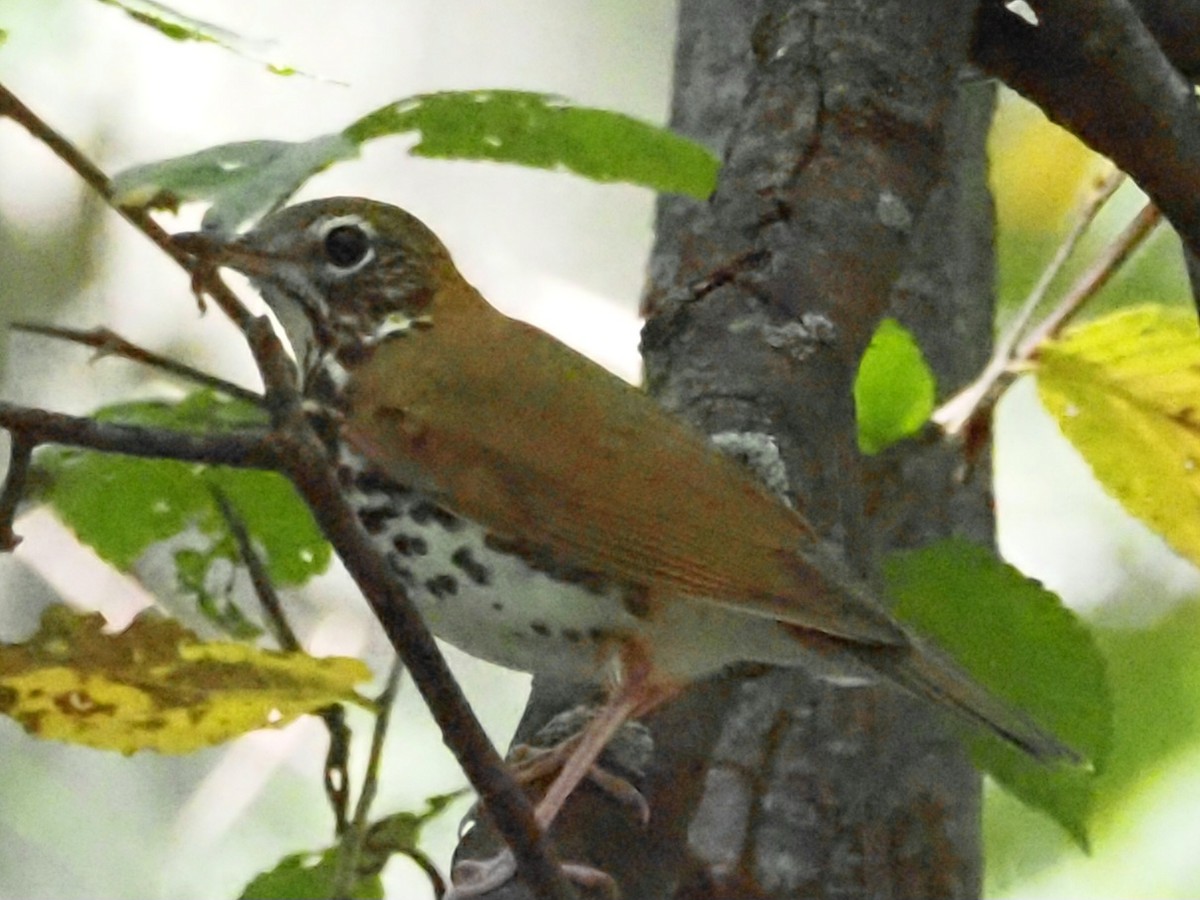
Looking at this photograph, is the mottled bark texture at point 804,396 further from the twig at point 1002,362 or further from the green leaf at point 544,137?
the green leaf at point 544,137

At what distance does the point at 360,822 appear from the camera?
591 millimetres

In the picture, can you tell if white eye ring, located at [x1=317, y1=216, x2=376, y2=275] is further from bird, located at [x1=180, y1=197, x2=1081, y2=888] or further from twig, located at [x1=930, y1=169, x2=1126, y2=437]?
twig, located at [x1=930, y1=169, x2=1126, y2=437]

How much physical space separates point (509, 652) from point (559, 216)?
1495 millimetres

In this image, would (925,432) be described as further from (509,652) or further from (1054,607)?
(509,652)

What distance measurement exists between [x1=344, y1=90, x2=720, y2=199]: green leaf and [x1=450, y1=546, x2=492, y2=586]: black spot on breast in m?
0.20

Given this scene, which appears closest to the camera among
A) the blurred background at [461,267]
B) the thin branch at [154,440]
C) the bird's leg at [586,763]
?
the thin branch at [154,440]

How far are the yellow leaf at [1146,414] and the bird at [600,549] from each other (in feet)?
0.56

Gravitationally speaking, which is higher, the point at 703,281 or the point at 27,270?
the point at 27,270

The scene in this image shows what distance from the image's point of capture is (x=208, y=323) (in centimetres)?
183

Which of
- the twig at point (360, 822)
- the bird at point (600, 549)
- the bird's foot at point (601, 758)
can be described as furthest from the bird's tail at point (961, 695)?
the twig at point (360, 822)

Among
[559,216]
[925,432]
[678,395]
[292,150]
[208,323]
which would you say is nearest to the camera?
[292,150]

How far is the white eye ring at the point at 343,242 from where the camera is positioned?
0.84 meters

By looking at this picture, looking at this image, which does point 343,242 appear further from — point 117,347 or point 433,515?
point 117,347

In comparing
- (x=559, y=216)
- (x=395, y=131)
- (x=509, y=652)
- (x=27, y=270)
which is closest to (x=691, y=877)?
(x=509, y=652)
